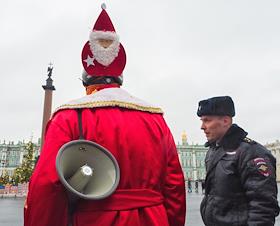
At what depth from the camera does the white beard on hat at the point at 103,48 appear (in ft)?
6.33

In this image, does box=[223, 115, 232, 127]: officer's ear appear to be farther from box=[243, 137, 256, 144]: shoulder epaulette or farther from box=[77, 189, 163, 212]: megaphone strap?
box=[77, 189, 163, 212]: megaphone strap

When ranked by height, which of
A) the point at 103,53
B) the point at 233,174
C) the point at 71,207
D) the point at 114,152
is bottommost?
the point at 71,207

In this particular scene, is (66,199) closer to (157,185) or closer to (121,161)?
(121,161)

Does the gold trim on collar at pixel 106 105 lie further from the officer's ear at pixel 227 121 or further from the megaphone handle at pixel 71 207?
the officer's ear at pixel 227 121

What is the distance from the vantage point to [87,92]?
196 cm

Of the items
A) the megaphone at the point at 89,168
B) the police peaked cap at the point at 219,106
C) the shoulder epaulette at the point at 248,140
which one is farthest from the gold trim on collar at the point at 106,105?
the shoulder epaulette at the point at 248,140

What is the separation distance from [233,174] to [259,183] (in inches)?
8.2

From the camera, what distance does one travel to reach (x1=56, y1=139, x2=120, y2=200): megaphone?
151 centimetres

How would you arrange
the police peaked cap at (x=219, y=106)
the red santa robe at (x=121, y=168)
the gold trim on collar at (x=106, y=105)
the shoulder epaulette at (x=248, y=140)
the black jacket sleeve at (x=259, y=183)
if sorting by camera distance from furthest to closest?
the police peaked cap at (x=219, y=106)
the shoulder epaulette at (x=248, y=140)
the black jacket sleeve at (x=259, y=183)
the gold trim on collar at (x=106, y=105)
the red santa robe at (x=121, y=168)

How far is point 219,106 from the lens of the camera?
2.52 meters

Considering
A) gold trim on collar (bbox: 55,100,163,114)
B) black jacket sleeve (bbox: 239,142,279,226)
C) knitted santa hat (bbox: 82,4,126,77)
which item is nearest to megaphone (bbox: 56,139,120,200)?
gold trim on collar (bbox: 55,100,163,114)

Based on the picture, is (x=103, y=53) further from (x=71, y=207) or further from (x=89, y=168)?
(x=71, y=207)

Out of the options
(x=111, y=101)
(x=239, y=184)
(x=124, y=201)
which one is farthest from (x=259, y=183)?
(x=111, y=101)

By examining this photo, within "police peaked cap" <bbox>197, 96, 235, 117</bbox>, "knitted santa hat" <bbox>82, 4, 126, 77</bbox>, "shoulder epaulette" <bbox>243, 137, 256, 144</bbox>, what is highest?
"knitted santa hat" <bbox>82, 4, 126, 77</bbox>
